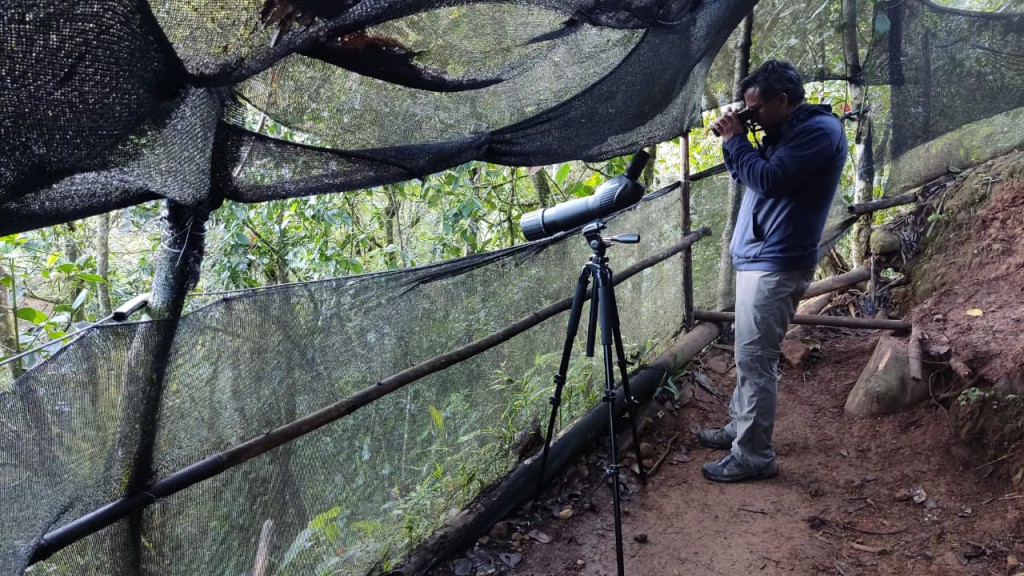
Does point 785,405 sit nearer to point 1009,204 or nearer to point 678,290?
point 678,290

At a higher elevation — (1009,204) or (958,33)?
(958,33)

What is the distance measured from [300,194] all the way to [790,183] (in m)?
1.91

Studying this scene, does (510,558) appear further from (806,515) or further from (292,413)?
(806,515)

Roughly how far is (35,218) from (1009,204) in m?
5.12

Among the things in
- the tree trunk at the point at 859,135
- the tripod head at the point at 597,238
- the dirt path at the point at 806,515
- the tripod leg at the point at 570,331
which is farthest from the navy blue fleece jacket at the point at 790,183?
the tree trunk at the point at 859,135

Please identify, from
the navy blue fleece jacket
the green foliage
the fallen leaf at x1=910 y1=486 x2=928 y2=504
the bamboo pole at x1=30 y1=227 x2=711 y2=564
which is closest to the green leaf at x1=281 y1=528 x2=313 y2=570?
the bamboo pole at x1=30 y1=227 x2=711 y2=564

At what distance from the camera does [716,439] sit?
312cm

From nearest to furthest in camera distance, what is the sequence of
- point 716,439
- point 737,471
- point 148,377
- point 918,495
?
point 148,377, point 918,495, point 737,471, point 716,439

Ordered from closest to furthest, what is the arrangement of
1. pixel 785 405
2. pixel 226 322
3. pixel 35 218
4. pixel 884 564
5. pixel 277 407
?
pixel 35 218, pixel 226 322, pixel 277 407, pixel 884 564, pixel 785 405

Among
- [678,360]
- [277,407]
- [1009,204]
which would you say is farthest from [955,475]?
[277,407]

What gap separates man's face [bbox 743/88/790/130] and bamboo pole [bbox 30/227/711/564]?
1.29 meters

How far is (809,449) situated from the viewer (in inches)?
121

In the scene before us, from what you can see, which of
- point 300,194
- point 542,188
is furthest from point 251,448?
point 542,188

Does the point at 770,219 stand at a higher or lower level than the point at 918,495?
higher
